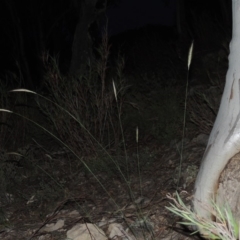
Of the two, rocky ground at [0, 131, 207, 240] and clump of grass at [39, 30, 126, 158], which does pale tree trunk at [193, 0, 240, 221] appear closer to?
rocky ground at [0, 131, 207, 240]

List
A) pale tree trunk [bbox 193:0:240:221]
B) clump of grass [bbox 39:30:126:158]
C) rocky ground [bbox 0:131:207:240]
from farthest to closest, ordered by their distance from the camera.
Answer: clump of grass [bbox 39:30:126:158], rocky ground [bbox 0:131:207:240], pale tree trunk [bbox 193:0:240:221]

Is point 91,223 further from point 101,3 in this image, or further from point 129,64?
point 129,64

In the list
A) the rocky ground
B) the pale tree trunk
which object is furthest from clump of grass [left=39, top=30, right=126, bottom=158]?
the pale tree trunk

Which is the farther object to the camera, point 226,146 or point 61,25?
point 61,25

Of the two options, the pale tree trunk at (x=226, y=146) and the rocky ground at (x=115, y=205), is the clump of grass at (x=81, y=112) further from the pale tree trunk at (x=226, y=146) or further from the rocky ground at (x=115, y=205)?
the pale tree trunk at (x=226, y=146)

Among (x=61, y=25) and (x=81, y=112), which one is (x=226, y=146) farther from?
(x=61, y=25)

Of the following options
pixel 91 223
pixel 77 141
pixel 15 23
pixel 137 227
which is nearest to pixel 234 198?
pixel 137 227

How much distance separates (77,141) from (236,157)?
9.04ft

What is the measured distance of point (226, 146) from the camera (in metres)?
2.15

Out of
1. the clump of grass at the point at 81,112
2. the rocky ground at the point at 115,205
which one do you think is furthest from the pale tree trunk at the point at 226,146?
the clump of grass at the point at 81,112

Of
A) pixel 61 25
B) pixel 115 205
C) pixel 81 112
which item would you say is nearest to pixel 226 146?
pixel 115 205

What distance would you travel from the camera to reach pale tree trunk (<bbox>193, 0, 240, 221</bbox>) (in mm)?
2160

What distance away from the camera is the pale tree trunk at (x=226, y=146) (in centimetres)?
216

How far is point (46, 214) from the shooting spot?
3.77m
